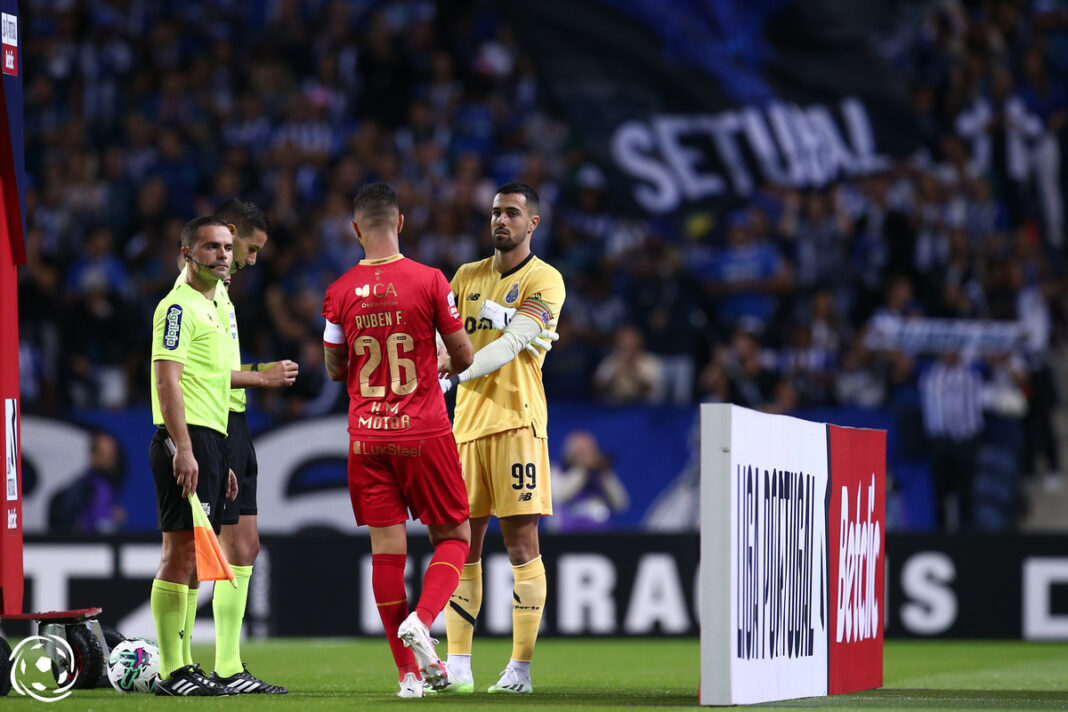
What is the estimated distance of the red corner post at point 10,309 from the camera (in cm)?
767

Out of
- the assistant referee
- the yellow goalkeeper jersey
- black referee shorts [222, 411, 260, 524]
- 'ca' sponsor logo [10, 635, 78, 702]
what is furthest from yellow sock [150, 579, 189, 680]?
the yellow goalkeeper jersey

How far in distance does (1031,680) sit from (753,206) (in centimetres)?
903

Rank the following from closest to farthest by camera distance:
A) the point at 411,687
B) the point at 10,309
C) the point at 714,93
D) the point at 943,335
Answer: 1. the point at 411,687
2. the point at 10,309
3. the point at 943,335
4. the point at 714,93

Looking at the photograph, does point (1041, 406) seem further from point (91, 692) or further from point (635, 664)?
point (91, 692)

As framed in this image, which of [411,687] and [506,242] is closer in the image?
[411,687]

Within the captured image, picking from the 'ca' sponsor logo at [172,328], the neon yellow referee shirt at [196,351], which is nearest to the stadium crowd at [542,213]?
the neon yellow referee shirt at [196,351]

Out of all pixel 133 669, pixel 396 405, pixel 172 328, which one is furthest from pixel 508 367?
pixel 133 669

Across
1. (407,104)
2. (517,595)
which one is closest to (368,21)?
(407,104)

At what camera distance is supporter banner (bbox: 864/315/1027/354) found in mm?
14914

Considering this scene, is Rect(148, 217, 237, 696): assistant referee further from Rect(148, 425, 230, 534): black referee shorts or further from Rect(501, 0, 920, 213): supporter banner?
Rect(501, 0, 920, 213): supporter banner

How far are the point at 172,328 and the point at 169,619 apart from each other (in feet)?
4.38

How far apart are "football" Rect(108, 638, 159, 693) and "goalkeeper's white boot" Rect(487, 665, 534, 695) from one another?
5.32 ft

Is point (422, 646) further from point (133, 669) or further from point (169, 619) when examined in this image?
point (133, 669)

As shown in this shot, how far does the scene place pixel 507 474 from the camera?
7.82 meters
